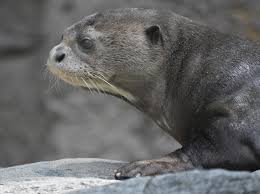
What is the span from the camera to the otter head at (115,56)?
5.24 metres

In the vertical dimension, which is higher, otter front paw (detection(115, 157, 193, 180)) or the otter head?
the otter head

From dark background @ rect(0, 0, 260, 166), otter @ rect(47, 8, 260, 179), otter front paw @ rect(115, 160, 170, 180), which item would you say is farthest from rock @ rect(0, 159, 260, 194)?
dark background @ rect(0, 0, 260, 166)

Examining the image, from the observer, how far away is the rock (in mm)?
3420

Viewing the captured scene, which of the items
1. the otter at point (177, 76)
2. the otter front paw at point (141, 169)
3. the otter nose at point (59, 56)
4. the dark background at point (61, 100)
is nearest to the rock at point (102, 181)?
the otter front paw at point (141, 169)

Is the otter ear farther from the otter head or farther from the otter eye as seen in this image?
the otter eye

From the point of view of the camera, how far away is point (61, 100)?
9.73m

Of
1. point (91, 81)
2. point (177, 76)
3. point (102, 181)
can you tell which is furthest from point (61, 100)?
point (102, 181)

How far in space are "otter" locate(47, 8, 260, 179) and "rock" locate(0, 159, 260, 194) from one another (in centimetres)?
38

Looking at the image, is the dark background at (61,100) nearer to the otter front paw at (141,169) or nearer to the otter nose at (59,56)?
the otter nose at (59,56)

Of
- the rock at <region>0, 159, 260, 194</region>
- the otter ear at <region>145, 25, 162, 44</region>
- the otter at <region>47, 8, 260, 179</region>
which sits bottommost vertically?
the rock at <region>0, 159, 260, 194</region>

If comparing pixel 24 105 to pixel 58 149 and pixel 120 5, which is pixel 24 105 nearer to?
pixel 58 149

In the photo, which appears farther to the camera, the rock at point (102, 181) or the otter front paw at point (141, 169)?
the otter front paw at point (141, 169)

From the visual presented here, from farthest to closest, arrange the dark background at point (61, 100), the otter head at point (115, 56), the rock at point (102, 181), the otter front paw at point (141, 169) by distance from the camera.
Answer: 1. the dark background at point (61, 100)
2. the otter head at point (115, 56)
3. the otter front paw at point (141, 169)
4. the rock at point (102, 181)

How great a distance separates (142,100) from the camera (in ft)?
17.3
